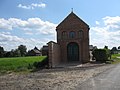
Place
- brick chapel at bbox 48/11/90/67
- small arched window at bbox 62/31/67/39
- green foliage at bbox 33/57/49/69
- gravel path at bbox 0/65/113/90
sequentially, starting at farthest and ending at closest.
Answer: small arched window at bbox 62/31/67/39 < brick chapel at bbox 48/11/90/67 < green foliage at bbox 33/57/49/69 < gravel path at bbox 0/65/113/90

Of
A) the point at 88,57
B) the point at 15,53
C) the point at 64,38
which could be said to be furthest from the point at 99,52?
the point at 15,53

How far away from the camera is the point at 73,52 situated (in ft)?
158

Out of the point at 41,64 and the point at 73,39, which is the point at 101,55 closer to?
the point at 73,39

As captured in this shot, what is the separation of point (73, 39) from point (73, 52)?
242 cm

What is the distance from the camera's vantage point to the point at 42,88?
1556cm

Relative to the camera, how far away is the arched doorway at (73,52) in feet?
157

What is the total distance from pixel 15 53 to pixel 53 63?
185 feet

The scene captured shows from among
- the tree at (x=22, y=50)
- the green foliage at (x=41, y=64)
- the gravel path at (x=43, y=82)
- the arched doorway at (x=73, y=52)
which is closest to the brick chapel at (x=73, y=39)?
the arched doorway at (x=73, y=52)

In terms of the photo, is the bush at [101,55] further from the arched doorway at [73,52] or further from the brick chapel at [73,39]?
the arched doorway at [73,52]

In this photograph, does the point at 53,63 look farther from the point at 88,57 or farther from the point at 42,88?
the point at 42,88

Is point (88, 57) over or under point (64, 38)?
under

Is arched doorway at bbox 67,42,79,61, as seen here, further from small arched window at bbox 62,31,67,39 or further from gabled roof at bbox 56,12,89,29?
gabled roof at bbox 56,12,89,29

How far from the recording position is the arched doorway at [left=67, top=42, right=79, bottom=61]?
4786 centimetres

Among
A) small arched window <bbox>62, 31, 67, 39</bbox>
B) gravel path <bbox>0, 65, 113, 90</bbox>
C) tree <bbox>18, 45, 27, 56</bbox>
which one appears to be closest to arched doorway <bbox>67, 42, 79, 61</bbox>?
small arched window <bbox>62, 31, 67, 39</bbox>
